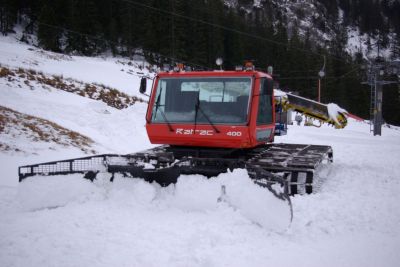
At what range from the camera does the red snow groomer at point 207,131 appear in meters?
6.96

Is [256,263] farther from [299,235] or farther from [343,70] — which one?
[343,70]

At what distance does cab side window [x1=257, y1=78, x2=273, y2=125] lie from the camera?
25.1 ft

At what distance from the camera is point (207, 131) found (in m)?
7.66

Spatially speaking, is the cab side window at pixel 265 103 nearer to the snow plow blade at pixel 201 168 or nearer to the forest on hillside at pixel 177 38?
the snow plow blade at pixel 201 168

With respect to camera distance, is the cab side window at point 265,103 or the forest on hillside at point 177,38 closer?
the cab side window at point 265,103

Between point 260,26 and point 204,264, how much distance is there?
7745cm

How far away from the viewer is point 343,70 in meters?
67.9

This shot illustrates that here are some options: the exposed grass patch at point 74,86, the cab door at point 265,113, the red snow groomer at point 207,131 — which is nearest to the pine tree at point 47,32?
the exposed grass patch at point 74,86

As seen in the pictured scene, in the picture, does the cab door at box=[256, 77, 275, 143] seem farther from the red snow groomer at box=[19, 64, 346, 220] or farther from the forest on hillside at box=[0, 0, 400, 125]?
the forest on hillside at box=[0, 0, 400, 125]

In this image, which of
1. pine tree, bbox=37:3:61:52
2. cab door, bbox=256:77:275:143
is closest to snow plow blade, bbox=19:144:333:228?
cab door, bbox=256:77:275:143

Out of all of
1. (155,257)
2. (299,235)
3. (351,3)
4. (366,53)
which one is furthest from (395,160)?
(351,3)

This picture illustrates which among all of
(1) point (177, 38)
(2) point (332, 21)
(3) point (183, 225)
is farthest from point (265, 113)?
(2) point (332, 21)

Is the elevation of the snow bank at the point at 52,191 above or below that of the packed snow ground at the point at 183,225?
above

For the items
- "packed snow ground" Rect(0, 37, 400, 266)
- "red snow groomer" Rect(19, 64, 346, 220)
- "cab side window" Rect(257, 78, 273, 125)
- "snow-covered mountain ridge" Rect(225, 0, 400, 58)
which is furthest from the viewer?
"snow-covered mountain ridge" Rect(225, 0, 400, 58)
